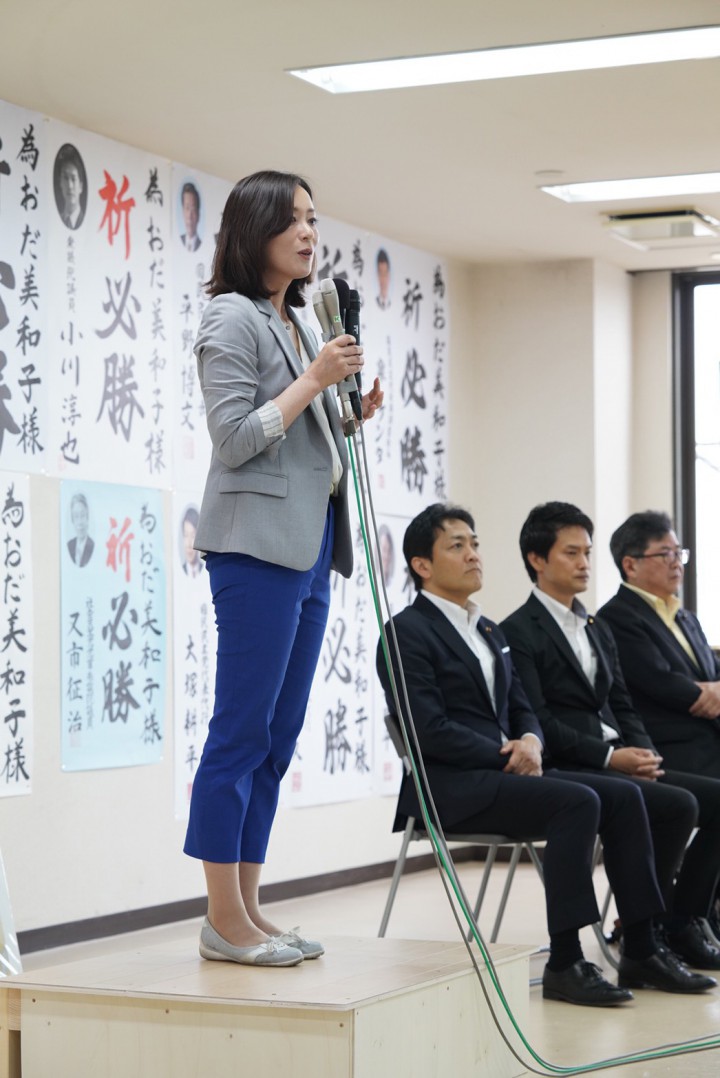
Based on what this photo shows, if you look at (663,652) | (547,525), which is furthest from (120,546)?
(663,652)

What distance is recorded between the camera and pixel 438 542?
4156 millimetres

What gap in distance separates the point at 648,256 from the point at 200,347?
450 cm

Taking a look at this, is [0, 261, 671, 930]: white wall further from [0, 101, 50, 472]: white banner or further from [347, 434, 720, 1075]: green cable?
[347, 434, 720, 1075]: green cable

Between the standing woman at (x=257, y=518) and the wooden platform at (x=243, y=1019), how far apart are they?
0.54 ft

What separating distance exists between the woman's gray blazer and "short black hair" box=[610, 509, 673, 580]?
220 cm

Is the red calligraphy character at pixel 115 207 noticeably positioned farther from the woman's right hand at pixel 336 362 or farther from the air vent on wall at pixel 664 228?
the woman's right hand at pixel 336 362

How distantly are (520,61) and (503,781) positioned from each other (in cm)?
201

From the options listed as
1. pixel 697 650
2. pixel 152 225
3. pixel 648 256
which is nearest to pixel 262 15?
pixel 152 225

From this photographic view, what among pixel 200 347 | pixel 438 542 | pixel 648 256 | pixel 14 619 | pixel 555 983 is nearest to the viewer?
pixel 200 347

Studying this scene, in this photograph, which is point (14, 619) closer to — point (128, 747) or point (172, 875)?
point (128, 747)

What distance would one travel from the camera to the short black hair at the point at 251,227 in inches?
110

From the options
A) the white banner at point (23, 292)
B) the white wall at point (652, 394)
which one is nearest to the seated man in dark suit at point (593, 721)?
the white banner at point (23, 292)

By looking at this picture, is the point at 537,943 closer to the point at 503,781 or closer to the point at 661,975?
the point at 661,975

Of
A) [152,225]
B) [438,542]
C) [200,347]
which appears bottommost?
[438,542]
